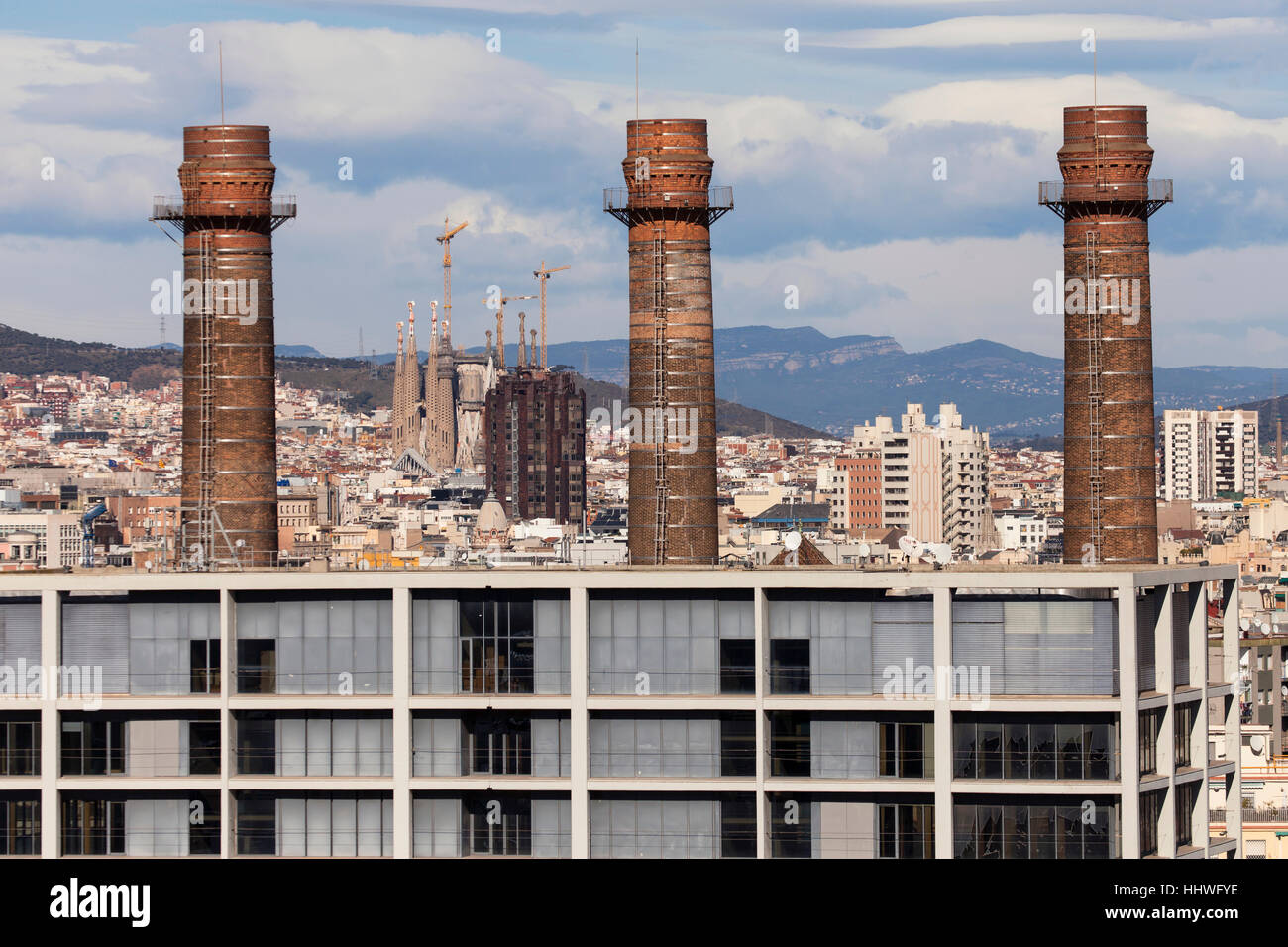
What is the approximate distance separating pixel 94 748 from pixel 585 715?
9.69m

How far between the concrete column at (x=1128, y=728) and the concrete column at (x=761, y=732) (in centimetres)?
675

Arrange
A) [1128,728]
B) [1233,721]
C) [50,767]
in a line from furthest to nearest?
[1233,721] < [50,767] < [1128,728]

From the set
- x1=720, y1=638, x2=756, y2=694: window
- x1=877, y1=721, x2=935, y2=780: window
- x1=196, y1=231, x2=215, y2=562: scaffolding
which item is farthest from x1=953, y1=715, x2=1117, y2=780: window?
x1=196, y1=231, x2=215, y2=562: scaffolding

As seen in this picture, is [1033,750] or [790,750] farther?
[790,750]

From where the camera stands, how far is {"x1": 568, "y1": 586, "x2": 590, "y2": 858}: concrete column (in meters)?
38.7

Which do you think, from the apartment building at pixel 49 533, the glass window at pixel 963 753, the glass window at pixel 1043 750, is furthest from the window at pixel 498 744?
the apartment building at pixel 49 533

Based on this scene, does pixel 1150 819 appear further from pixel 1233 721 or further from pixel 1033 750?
pixel 1233 721

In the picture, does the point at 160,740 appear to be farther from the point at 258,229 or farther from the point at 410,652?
the point at 258,229

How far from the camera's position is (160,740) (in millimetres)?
39812

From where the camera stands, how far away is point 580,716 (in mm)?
38906
